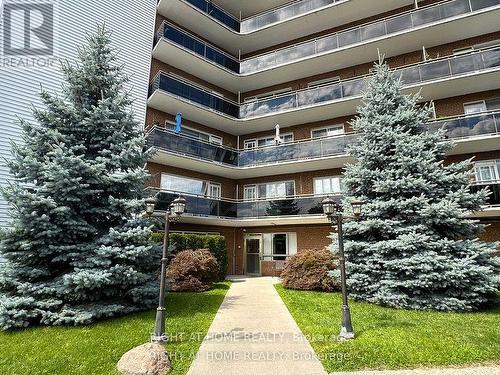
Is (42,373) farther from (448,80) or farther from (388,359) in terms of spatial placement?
(448,80)

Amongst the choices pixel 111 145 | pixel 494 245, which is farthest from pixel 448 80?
pixel 111 145

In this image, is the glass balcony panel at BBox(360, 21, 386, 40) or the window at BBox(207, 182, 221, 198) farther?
the window at BBox(207, 182, 221, 198)

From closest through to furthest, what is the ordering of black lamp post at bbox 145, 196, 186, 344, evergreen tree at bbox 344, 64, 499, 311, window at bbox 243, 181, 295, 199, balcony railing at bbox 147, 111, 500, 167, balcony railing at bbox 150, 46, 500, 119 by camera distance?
black lamp post at bbox 145, 196, 186, 344 → evergreen tree at bbox 344, 64, 499, 311 → balcony railing at bbox 147, 111, 500, 167 → balcony railing at bbox 150, 46, 500, 119 → window at bbox 243, 181, 295, 199

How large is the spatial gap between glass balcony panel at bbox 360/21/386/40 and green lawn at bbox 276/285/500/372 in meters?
15.1

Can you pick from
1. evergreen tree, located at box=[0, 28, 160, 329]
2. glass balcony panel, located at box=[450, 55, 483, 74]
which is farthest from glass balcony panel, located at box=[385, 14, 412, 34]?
evergreen tree, located at box=[0, 28, 160, 329]

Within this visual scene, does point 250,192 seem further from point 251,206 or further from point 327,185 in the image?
point 327,185

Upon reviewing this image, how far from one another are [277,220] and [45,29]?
15994 mm

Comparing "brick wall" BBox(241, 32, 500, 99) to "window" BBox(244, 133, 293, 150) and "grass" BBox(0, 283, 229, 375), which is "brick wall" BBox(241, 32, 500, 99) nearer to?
"window" BBox(244, 133, 293, 150)

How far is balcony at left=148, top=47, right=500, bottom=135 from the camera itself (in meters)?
14.4

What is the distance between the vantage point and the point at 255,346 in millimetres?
5910

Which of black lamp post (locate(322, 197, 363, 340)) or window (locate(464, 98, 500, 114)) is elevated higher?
window (locate(464, 98, 500, 114))

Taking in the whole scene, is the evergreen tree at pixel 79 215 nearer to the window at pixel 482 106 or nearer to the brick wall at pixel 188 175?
A: the brick wall at pixel 188 175

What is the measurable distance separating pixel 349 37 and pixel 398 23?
8.86 feet
